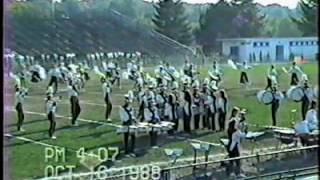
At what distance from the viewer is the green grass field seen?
248cm

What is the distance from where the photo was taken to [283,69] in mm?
2613

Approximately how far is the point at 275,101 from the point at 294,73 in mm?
298

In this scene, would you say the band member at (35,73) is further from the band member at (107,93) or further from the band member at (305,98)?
the band member at (305,98)

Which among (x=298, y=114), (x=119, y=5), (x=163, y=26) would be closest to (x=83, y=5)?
(x=119, y=5)

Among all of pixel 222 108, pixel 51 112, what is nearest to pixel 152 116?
pixel 222 108

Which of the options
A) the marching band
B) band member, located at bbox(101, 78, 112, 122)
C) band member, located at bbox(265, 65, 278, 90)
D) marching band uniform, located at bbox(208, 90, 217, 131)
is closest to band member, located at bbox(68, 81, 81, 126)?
the marching band

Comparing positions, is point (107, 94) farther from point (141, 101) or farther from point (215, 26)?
point (215, 26)

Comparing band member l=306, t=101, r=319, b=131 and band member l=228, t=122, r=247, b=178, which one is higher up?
band member l=306, t=101, r=319, b=131

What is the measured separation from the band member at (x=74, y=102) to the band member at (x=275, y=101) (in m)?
0.85

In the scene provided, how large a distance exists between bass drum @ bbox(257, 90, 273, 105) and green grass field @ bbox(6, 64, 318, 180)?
0.02m

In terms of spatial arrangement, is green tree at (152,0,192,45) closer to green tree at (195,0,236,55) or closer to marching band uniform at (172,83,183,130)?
green tree at (195,0,236,55)

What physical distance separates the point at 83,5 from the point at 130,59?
0.30m
